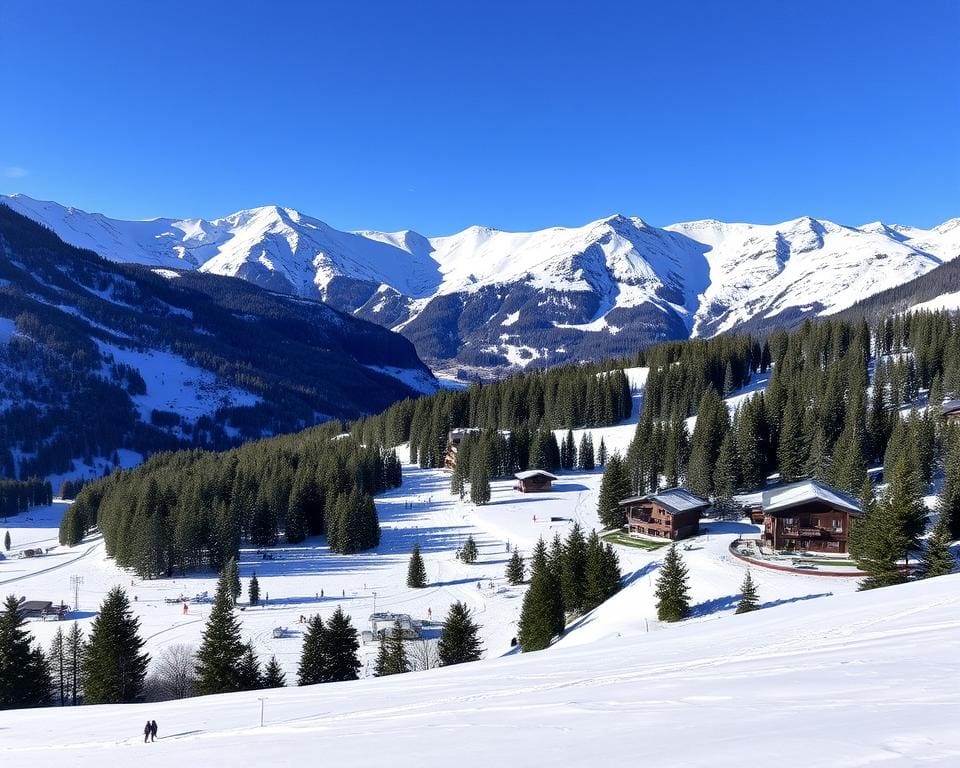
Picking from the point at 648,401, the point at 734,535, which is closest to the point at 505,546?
the point at 734,535

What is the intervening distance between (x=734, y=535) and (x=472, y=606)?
1128 inches

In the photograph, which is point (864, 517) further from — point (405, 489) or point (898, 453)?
point (405, 489)

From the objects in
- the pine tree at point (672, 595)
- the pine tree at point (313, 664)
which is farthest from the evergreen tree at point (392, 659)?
the pine tree at point (672, 595)

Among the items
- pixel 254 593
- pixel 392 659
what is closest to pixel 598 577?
pixel 392 659

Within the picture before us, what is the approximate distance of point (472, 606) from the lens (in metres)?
58.2

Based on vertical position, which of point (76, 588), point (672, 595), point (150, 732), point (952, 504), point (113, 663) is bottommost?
point (76, 588)

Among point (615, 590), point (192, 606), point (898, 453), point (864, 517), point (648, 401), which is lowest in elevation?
point (192, 606)

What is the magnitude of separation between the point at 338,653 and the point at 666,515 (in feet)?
133

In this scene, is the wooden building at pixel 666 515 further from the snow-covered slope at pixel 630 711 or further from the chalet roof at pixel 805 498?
the snow-covered slope at pixel 630 711

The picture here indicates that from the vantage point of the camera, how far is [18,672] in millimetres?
36938

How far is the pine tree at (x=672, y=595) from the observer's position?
39625mm

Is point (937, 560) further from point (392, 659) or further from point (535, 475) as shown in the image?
point (535, 475)

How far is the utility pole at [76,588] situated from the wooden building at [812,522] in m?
69.2

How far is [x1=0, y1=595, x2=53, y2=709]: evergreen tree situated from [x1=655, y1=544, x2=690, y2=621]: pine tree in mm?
37422
